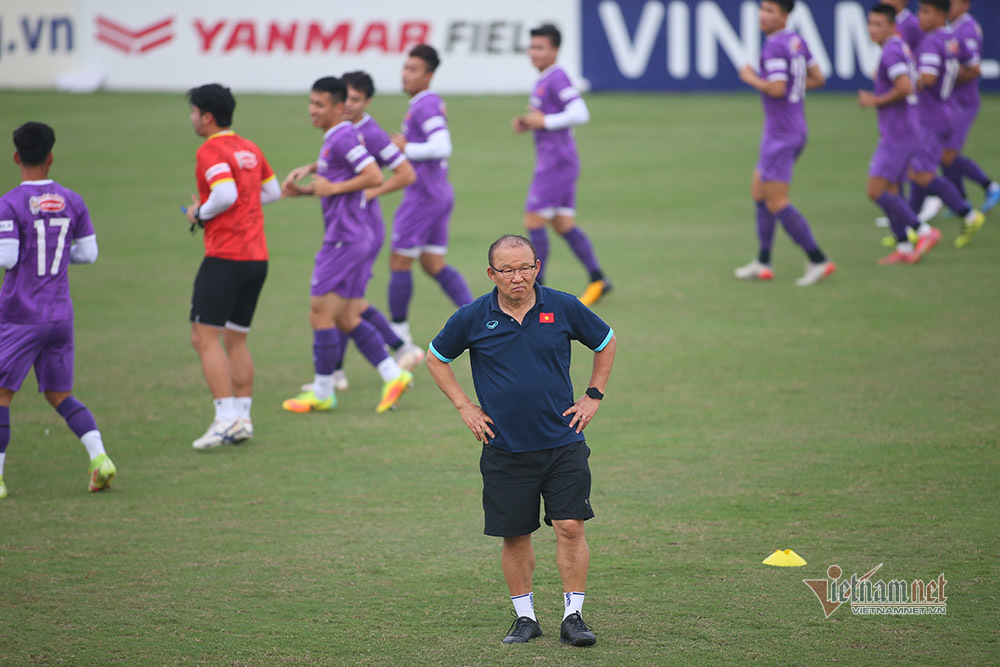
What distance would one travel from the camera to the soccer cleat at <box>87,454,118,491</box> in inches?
260

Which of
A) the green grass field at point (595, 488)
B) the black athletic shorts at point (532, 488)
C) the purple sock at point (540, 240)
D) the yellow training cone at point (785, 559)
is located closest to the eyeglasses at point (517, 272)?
the black athletic shorts at point (532, 488)

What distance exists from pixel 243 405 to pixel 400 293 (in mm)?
2546

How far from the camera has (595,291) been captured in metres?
11.9

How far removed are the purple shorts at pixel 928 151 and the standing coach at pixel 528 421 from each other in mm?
10199

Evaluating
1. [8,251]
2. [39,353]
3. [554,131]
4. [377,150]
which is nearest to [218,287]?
[39,353]

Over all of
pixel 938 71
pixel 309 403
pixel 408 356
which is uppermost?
pixel 938 71

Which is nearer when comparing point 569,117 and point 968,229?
point 569,117

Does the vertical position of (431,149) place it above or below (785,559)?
above

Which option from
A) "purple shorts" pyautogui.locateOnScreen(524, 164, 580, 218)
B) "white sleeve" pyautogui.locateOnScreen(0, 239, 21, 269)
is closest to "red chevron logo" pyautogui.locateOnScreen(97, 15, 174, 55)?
"purple shorts" pyautogui.locateOnScreen(524, 164, 580, 218)

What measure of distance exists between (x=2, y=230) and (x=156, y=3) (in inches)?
882

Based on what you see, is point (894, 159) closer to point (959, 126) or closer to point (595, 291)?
point (959, 126)

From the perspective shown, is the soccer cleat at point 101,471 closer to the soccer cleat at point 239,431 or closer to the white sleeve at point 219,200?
the soccer cleat at point 239,431

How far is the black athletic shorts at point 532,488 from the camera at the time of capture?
4.71m

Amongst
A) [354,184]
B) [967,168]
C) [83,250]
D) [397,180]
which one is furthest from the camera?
[967,168]
